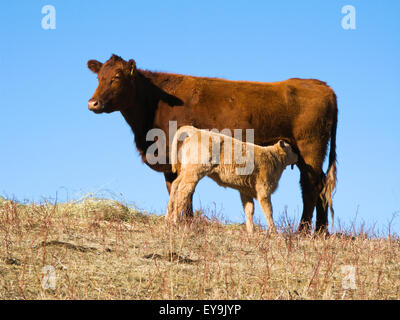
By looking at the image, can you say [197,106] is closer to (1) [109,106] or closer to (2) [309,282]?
(1) [109,106]

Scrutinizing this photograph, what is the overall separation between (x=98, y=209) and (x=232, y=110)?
2.87m

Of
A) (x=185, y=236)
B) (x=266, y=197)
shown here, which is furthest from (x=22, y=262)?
(x=266, y=197)

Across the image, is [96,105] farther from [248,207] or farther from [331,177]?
[331,177]

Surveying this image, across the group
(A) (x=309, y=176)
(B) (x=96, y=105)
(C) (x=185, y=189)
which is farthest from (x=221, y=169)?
(B) (x=96, y=105)

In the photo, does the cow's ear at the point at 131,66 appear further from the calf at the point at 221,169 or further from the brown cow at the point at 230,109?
the calf at the point at 221,169

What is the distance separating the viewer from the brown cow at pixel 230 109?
9.54 metres

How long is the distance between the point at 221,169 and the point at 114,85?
2768mm

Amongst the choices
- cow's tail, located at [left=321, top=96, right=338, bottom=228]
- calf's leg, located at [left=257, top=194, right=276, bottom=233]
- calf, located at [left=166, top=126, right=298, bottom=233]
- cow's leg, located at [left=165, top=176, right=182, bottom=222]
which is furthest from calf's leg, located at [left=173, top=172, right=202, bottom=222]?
cow's tail, located at [left=321, top=96, right=338, bottom=228]

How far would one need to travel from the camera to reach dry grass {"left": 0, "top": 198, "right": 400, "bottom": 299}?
524 centimetres

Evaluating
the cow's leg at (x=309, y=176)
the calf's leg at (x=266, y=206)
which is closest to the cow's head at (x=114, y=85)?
the calf's leg at (x=266, y=206)

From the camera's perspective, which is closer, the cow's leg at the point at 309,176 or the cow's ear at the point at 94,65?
the cow's leg at the point at 309,176

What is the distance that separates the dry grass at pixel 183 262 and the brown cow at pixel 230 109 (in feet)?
5.83

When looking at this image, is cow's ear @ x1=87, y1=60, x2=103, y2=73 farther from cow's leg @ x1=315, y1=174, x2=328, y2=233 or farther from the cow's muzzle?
cow's leg @ x1=315, y1=174, x2=328, y2=233
